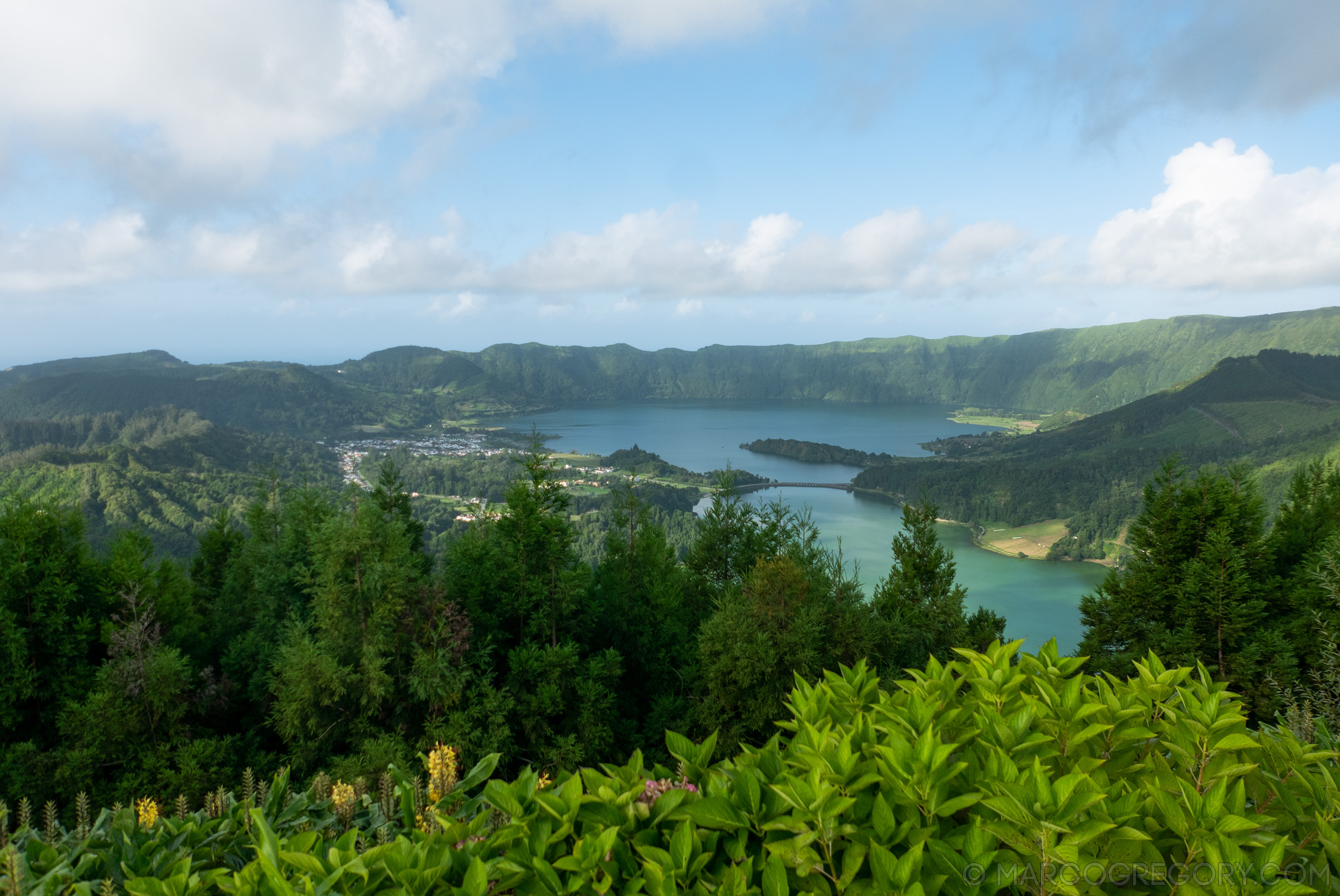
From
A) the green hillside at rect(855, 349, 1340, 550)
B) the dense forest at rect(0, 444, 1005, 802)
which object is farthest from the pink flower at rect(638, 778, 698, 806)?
the green hillside at rect(855, 349, 1340, 550)

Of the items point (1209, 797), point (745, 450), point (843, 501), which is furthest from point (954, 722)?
point (745, 450)

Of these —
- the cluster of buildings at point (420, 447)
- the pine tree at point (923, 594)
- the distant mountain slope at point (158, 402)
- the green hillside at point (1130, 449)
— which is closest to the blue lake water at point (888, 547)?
the pine tree at point (923, 594)

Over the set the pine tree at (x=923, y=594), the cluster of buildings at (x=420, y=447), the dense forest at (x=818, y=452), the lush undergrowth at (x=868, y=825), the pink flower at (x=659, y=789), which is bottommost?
the dense forest at (x=818, y=452)

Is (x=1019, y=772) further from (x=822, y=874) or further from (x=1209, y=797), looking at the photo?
(x=822, y=874)

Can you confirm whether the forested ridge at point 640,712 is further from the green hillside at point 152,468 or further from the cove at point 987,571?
the green hillside at point 152,468

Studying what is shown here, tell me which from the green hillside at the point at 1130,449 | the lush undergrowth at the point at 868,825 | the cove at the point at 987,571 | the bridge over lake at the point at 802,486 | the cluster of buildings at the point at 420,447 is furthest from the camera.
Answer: the cluster of buildings at the point at 420,447

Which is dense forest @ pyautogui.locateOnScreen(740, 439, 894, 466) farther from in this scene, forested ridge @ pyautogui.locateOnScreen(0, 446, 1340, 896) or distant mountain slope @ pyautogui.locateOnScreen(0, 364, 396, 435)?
distant mountain slope @ pyautogui.locateOnScreen(0, 364, 396, 435)
